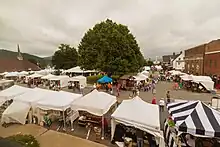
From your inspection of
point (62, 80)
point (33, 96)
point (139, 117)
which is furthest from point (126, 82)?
point (139, 117)

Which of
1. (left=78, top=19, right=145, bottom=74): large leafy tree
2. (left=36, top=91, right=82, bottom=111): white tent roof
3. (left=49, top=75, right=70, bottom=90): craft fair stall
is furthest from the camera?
(left=49, top=75, right=70, bottom=90): craft fair stall

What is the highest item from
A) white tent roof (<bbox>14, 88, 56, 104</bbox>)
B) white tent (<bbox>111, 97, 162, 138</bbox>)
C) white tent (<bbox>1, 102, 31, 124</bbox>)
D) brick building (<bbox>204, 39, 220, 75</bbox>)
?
brick building (<bbox>204, 39, 220, 75</bbox>)

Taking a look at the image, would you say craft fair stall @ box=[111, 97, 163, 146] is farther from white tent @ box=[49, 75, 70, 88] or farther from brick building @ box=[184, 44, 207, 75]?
brick building @ box=[184, 44, 207, 75]

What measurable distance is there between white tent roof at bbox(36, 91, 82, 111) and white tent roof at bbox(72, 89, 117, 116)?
63cm

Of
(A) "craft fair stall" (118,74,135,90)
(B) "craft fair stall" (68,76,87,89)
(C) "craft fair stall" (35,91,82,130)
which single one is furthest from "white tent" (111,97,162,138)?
(B) "craft fair stall" (68,76,87,89)

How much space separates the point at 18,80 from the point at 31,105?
27.2 m

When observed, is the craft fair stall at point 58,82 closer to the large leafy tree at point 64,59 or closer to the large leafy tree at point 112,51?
the large leafy tree at point 112,51

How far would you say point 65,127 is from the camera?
10055 mm

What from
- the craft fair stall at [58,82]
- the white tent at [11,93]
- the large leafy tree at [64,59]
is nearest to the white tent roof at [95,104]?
the white tent at [11,93]

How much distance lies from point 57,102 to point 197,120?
725 cm

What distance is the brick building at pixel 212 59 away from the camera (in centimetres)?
2772

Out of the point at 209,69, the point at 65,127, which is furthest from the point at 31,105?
the point at 209,69

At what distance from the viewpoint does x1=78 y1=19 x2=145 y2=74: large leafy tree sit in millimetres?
23453

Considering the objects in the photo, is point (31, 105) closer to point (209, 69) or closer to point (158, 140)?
point (158, 140)
